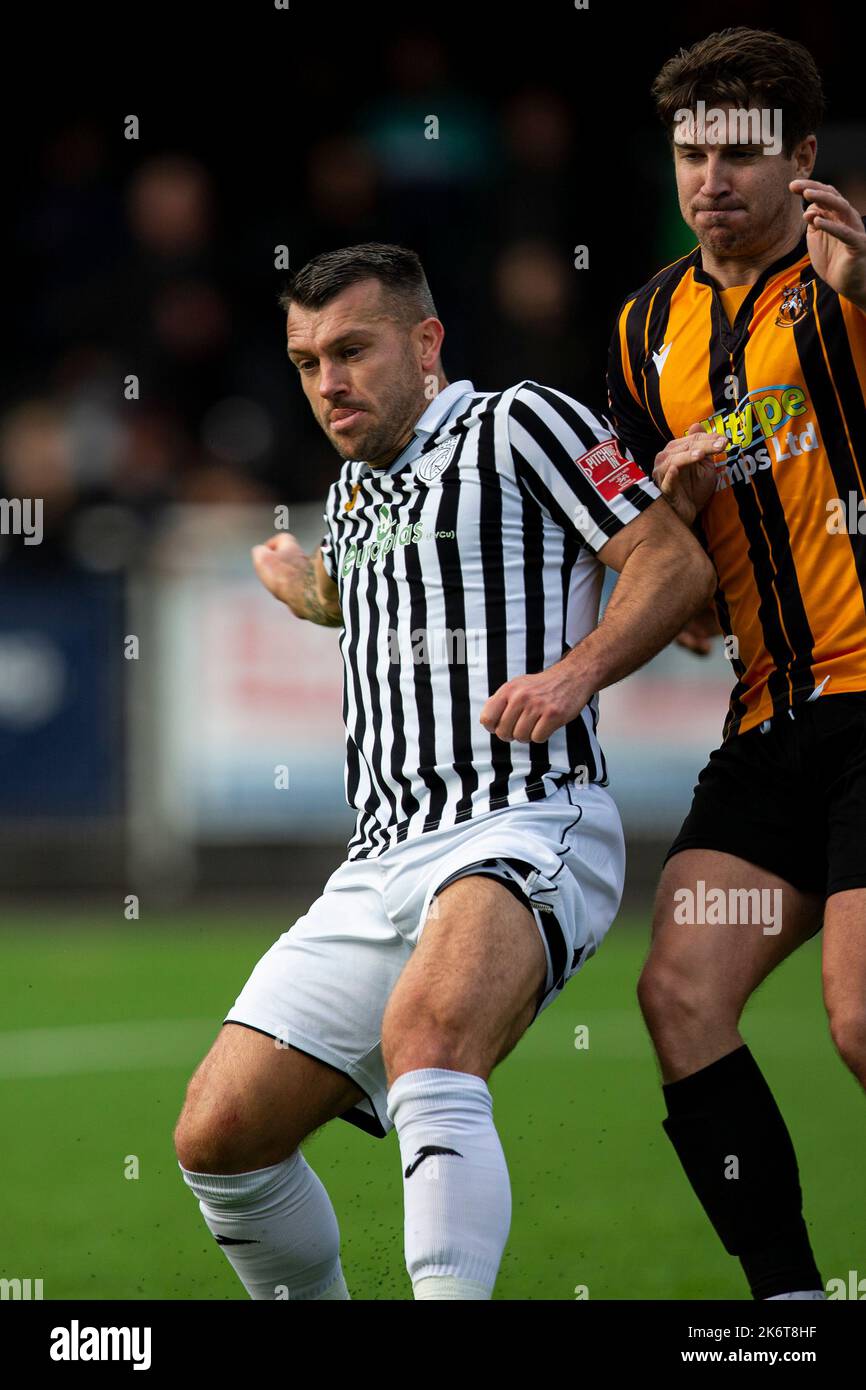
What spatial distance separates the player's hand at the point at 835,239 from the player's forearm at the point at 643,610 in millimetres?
542

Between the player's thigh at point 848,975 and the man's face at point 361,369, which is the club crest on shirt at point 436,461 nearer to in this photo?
the man's face at point 361,369

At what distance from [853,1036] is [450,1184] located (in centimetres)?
82

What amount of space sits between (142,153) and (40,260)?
1.04 meters

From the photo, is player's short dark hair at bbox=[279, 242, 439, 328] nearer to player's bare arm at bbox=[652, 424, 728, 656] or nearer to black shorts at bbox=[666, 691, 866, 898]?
player's bare arm at bbox=[652, 424, 728, 656]

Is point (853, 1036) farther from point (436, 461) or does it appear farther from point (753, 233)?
point (753, 233)

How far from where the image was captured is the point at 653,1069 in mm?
6555

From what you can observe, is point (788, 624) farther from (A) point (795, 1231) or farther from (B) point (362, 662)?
(A) point (795, 1231)

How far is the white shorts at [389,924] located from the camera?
3293 millimetres

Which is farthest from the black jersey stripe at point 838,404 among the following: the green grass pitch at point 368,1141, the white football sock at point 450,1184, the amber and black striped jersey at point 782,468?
the green grass pitch at point 368,1141

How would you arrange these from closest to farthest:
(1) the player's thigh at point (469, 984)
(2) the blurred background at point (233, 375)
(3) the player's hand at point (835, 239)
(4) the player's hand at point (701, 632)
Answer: (1) the player's thigh at point (469, 984), (3) the player's hand at point (835, 239), (4) the player's hand at point (701, 632), (2) the blurred background at point (233, 375)

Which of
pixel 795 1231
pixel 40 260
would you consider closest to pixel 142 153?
pixel 40 260

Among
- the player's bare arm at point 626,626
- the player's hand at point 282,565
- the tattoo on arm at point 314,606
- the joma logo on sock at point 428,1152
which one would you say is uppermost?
the player's hand at point 282,565

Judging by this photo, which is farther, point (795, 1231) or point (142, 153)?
point (142, 153)

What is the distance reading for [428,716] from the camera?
11.5ft
